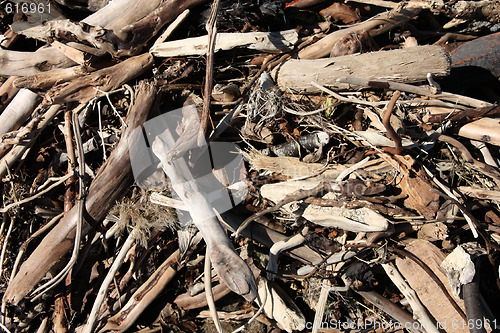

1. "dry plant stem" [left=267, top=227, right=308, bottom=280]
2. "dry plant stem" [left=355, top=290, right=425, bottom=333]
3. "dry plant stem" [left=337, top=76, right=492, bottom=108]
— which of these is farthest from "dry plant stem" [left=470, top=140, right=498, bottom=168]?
"dry plant stem" [left=267, top=227, right=308, bottom=280]

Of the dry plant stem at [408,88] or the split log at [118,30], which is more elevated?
the split log at [118,30]

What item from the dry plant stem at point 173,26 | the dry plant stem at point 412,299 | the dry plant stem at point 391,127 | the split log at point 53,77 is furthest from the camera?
the dry plant stem at point 173,26

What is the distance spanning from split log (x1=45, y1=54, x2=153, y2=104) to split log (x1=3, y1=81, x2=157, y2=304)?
144mm

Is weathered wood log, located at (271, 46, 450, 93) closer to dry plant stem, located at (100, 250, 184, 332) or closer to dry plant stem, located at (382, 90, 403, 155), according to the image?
dry plant stem, located at (382, 90, 403, 155)

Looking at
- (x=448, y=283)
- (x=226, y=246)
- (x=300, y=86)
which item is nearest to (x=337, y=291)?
(x=448, y=283)

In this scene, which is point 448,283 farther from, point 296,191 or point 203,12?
point 203,12

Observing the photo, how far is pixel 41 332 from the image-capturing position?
7.59 feet

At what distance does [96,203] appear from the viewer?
2.05m

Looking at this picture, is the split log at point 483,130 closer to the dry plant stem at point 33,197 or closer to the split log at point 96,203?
the split log at point 96,203

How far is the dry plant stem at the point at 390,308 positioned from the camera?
204 cm

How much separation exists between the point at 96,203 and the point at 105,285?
21.3 inches

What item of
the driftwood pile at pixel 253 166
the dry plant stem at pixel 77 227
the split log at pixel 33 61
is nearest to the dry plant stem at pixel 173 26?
the driftwood pile at pixel 253 166

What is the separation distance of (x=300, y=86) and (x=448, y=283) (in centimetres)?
140

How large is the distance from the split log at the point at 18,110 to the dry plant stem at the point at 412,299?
2.45m
